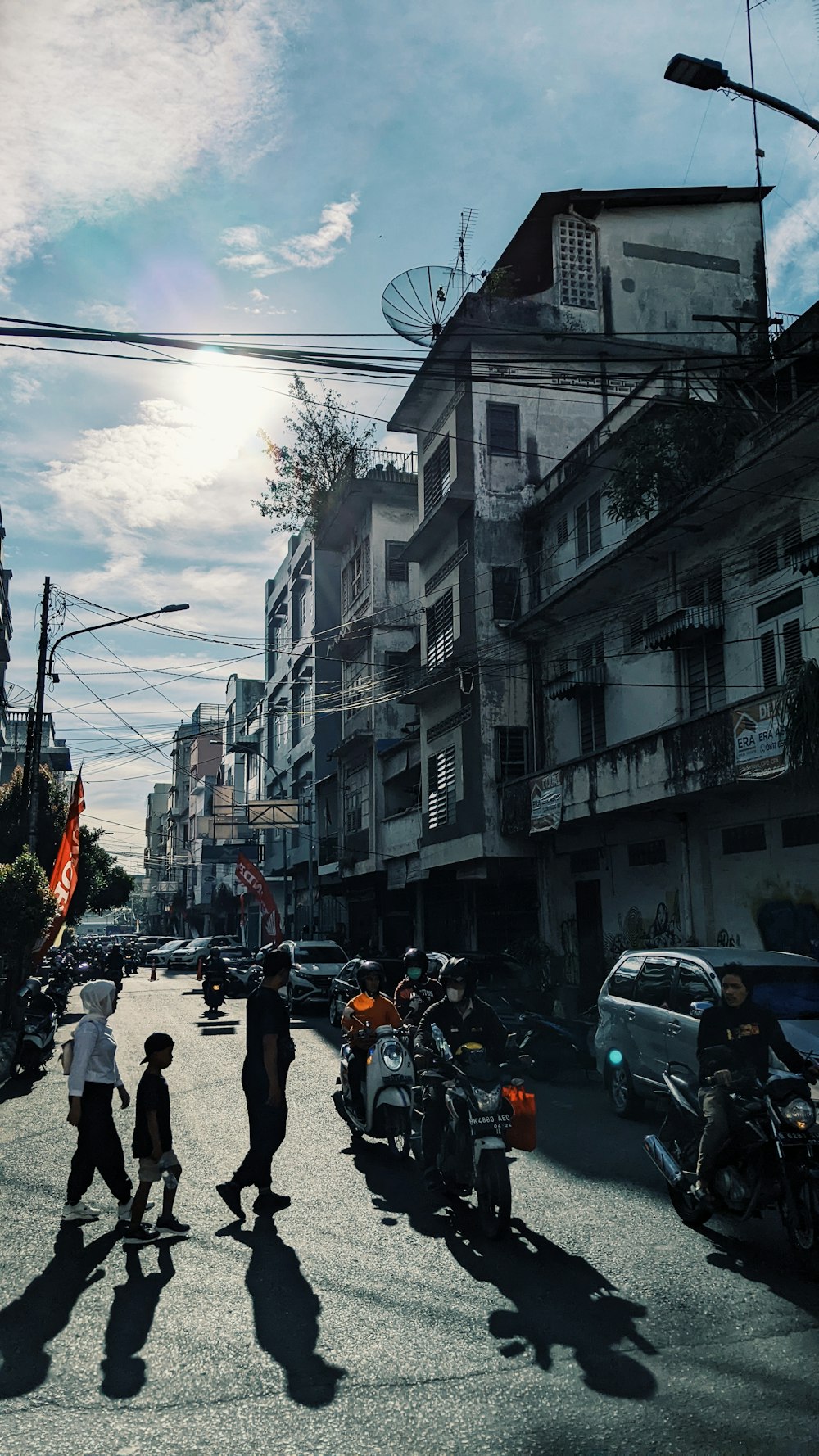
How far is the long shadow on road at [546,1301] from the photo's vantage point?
4.88 metres

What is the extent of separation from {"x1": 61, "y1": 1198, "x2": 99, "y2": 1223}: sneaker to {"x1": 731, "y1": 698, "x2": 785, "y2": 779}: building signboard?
11.4m

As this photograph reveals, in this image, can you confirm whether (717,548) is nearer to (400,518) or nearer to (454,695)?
(454,695)

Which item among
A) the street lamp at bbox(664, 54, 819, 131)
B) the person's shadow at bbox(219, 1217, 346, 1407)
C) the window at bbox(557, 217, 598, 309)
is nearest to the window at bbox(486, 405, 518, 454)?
the window at bbox(557, 217, 598, 309)

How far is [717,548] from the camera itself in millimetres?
20156

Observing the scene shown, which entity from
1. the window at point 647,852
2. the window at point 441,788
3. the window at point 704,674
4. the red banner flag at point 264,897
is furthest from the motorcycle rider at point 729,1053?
the red banner flag at point 264,897

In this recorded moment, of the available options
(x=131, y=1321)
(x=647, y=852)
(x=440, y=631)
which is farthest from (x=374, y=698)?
(x=131, y=1321)

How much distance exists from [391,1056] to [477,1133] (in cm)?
257

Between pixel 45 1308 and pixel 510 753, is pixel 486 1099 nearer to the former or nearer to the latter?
pixel 45 1308

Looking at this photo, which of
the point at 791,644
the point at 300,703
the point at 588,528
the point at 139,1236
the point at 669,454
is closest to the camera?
the point at 139,1236

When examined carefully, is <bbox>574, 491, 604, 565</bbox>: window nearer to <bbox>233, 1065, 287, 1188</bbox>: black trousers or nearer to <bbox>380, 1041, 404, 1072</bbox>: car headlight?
<bbox>380, 1041, 404, 1072</bbox>: car headlight

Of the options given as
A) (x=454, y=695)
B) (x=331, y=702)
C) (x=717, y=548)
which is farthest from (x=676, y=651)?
(x=331, y=702)

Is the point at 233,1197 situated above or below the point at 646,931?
below

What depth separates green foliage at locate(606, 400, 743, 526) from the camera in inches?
779

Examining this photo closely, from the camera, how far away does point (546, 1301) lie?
226 inches
